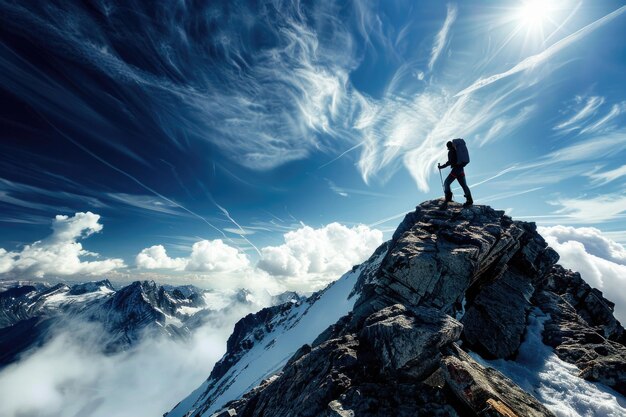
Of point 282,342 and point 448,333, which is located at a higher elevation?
point 448,333

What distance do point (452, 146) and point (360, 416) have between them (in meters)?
18.5

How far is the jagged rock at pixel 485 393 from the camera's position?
961 cm

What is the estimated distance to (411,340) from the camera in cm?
1198

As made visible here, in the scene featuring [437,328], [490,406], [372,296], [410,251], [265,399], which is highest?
[410,251]

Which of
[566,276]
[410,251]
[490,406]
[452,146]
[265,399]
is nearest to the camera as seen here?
[490,406]

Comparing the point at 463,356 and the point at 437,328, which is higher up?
the point at 437,328

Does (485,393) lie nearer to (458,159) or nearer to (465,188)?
(458,159)

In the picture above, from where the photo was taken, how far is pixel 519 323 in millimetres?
21297

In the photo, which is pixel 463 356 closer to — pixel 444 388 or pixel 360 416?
pixel 444 388

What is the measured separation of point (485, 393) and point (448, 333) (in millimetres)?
2691

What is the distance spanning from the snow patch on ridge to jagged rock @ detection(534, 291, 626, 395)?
1.82 ft

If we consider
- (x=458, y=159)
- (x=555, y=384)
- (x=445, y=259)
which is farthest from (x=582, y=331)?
(x=458, y=159)

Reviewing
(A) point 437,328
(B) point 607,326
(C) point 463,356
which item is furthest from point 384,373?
(B) point 607,326

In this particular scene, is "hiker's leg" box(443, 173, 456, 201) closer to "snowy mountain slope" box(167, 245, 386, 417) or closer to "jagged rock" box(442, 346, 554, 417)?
"jagged rock" box(442, 346, 554, 417)
